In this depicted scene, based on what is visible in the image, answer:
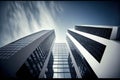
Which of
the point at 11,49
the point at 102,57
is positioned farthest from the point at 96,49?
the point at 11,49

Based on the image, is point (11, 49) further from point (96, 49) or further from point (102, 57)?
point (102, 57)

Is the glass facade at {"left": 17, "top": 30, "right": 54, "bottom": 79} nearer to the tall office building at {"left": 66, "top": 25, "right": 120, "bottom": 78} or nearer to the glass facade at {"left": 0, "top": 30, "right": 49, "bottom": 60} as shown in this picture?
the glass facade at {"left": 0, "top": 30, "right": 49, "bottom": 60}

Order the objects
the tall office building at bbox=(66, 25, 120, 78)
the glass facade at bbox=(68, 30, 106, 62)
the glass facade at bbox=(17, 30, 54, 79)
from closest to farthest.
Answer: the tall office building at bbox=(66, 25, 120, 78)
the glass facade at bbox=(17, 30, 54, 79)
the glass facade at bbox=(68, 30, 106, 62)

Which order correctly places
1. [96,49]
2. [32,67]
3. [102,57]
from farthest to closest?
1. [96,49]
2. [32,67]
3. [102,57]

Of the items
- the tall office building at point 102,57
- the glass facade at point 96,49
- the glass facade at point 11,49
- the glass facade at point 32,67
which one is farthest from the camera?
the glass facade at point 11,49

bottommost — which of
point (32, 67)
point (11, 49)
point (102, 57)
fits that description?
point (32, 67)

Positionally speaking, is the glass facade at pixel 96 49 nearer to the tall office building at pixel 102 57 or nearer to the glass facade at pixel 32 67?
the tall office building at pixel 102 57

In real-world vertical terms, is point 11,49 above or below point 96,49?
above

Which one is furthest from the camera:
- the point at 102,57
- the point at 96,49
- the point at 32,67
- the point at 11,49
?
the point at 11,49

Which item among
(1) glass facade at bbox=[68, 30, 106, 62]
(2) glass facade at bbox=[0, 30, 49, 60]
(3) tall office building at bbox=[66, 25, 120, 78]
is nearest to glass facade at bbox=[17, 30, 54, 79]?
(2) glass facade at bbox=[0, 30, 49, 60]

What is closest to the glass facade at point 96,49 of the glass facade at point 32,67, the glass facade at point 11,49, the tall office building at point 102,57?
the tall office building at point 102,57

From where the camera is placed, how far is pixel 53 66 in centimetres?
4828

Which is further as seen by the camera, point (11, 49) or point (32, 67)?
point (11, 49)

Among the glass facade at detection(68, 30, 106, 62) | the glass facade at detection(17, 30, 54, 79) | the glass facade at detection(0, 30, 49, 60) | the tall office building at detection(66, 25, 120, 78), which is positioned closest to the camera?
the tall office building at detection(66, 25, 120, 78)
